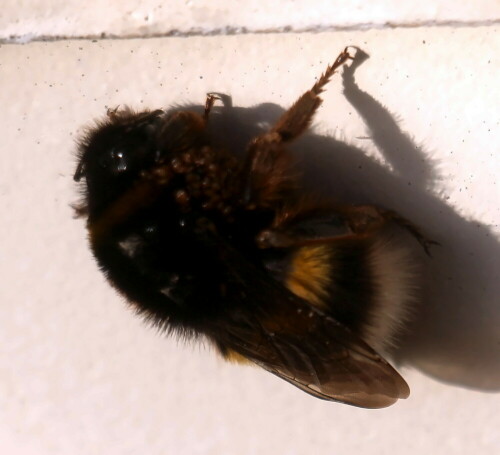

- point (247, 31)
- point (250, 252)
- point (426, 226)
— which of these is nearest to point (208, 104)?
point (247, 31)

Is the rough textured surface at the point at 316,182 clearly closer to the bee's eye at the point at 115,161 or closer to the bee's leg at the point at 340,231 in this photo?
the bee's leg at the point at 340,231

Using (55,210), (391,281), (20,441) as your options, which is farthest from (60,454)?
(391,281)

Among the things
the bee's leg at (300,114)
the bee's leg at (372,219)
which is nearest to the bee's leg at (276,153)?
the bee's leg at (300,114)

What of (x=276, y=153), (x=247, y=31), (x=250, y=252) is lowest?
(x=250, y=252)

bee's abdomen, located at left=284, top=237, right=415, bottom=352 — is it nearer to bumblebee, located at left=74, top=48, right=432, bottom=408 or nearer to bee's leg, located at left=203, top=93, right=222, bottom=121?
bumblebee, located at left=74, top=48, right=432, bottom=408

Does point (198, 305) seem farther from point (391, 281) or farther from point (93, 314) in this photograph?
point (93, 314)

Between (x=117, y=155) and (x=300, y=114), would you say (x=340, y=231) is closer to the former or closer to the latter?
(x=300, y=114)
